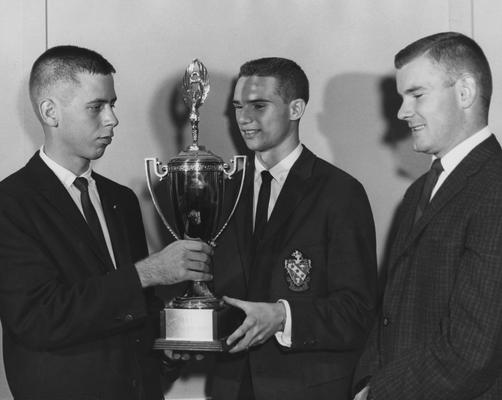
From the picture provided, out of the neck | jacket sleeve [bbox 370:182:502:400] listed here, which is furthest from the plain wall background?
Answer: jacket sleeve [bbox 370:182:502:400]

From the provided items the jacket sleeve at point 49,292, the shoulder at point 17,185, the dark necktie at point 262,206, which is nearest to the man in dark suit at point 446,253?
the dark necktie at point 262,206

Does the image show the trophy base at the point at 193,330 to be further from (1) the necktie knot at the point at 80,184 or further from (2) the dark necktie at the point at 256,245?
(1) the necktie knot at the point at 80,184

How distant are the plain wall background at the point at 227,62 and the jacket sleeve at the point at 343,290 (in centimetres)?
68

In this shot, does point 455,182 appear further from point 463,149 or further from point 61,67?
point 61,67

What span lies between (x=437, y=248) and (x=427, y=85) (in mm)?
434

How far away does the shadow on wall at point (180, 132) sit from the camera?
2928 mm

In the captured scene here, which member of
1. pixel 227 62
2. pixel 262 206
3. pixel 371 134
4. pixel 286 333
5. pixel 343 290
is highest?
pixel 227 62

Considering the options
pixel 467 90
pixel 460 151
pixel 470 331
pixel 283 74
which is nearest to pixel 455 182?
pixel 460 151

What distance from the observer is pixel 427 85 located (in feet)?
6.63

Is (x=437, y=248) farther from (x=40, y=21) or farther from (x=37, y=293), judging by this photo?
(x=40, y=21)

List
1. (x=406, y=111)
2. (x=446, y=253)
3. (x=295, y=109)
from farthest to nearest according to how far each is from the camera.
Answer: (x=295, y=109) → (x=406, y=111) → (x=446, y=253)

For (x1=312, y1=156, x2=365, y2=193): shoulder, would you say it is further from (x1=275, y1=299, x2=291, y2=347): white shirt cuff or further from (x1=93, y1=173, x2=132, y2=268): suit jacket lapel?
(x1=93, y1=173, x2=132, y2=268): suit jacket lapel

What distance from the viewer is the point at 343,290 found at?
7.73 feet

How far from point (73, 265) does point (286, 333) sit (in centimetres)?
64
